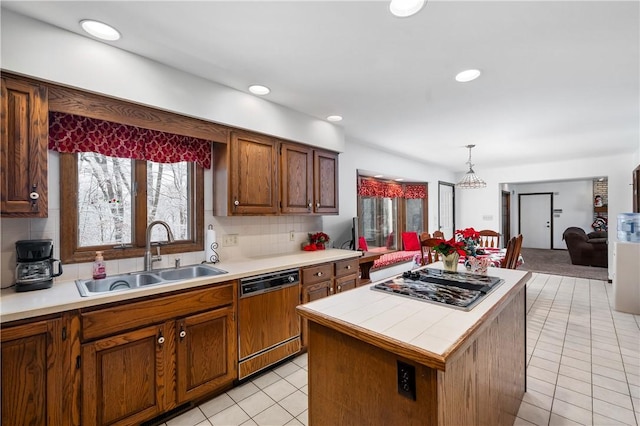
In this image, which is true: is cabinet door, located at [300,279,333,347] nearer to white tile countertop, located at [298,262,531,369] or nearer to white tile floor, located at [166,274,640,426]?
white tile floor, located at [166,274,640,426]

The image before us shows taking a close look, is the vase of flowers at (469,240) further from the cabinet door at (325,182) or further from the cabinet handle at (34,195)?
the cabinet handle at (34,195)

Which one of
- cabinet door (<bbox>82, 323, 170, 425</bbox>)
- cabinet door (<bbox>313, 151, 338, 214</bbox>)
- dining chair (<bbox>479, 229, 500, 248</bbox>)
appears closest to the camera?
cabinet door (<bbox>82, 323, 170, 425</bbox>)

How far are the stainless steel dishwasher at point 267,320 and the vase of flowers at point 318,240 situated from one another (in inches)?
33.5

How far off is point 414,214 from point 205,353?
4.95 m

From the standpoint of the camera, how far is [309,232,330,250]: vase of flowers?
3.36 metres

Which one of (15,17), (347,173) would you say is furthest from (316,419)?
(347,173)

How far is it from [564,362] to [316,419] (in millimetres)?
2477

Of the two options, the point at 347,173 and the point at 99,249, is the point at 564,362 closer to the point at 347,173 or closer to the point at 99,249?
the point at 347,173

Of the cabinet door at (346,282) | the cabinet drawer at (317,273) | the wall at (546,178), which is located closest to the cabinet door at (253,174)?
the cabinet drawer at (317,273)

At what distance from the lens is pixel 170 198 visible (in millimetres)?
2445

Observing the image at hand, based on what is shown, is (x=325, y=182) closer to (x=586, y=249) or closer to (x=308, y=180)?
(x=308, y=180)

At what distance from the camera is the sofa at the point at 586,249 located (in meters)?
6.41

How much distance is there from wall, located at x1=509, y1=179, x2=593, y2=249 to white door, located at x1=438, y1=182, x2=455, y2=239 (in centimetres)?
404

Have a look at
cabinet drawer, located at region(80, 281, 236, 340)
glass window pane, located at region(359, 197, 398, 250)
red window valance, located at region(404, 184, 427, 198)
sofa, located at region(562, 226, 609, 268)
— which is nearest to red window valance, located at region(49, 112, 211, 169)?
cabinet drawer, located at region(80, 281, 236, 340)
